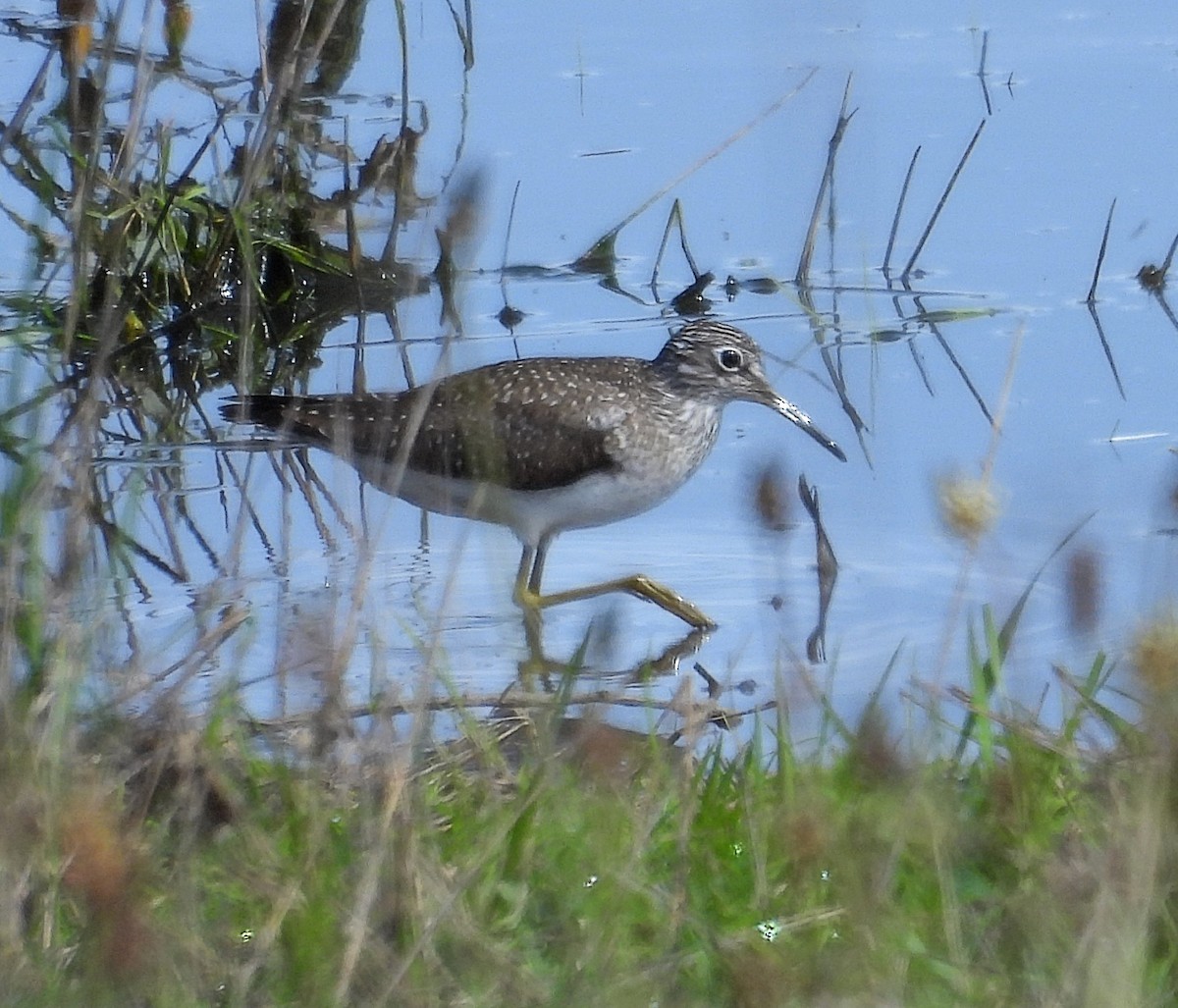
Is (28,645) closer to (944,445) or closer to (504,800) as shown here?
(504,800)

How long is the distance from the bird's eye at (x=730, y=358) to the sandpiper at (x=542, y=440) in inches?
6.6

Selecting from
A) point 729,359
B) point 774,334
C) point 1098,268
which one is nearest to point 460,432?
point 729,359

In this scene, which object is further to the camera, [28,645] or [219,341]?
[219,341]

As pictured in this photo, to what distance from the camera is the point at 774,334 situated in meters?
7.19

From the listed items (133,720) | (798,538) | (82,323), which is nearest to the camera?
(133,720)

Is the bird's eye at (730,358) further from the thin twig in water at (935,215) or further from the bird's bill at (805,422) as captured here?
the thin twig in water at (935,215)

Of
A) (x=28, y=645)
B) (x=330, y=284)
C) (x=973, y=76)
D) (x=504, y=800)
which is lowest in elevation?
(x=504, y=800)

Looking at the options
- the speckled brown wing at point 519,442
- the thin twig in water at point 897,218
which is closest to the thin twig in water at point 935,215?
the thin twig in water at point 897,218

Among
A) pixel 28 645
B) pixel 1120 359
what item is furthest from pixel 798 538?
pixel 28 645

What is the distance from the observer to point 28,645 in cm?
341

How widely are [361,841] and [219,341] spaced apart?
4336 mm

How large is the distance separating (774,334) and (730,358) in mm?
906

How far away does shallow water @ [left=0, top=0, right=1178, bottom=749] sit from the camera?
488 cm

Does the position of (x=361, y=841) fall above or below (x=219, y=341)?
below
